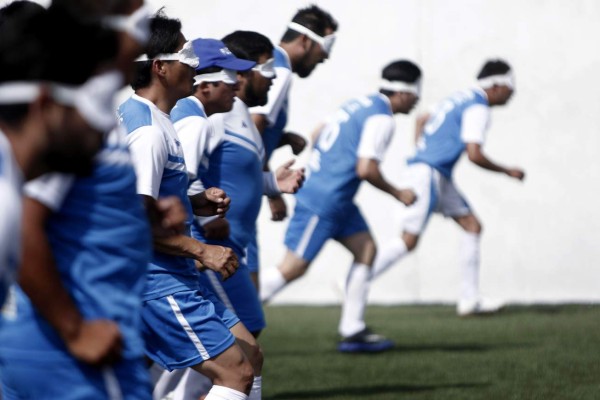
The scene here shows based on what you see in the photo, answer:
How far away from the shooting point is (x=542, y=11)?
13.7 m

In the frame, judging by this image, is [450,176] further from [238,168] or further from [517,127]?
[238,168]

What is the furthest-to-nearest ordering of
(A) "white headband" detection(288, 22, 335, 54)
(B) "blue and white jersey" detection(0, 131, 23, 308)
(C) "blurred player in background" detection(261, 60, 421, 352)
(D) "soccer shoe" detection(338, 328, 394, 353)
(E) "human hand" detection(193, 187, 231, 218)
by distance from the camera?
(C) "blurred player in background" detection(261, 60, 421, 352) < (D) "soccer shoe" detection(338, 328, 394, 353) < (A) "white headband" detection(288, 22, 335, 54) < (E) "human hand" detection(193, 187, 231, 218) < (B) "blue and white jersey" detection(0, 131, 23, 308)

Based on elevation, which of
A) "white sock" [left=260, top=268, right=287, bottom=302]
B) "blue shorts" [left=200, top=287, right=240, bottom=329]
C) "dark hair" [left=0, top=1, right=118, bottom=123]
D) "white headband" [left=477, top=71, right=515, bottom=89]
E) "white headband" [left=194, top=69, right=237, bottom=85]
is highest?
"dark hair" [left=0, top=1, right=118, bottom=123]

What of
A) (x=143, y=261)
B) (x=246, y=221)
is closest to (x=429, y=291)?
(x=246, y=221)

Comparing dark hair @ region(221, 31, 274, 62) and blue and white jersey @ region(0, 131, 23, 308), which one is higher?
blue and white jersey @ region(0, 131, 23, 308)

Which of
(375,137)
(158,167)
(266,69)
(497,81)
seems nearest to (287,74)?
(266,69)

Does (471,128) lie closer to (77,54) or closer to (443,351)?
(443,351)

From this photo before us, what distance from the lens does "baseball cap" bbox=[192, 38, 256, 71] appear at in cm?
564

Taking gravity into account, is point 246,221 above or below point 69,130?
below

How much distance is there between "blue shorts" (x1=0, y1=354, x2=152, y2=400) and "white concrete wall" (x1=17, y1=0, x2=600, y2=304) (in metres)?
10.6

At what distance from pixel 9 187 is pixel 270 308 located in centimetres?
1086

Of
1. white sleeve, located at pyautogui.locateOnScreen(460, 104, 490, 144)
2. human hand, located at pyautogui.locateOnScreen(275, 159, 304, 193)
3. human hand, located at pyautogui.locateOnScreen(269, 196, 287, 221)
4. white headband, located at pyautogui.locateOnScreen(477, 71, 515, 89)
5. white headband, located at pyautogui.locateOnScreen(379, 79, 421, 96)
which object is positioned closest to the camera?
human hand, located at pyautogui.locateOnScreen(275, 159, 304, 193)

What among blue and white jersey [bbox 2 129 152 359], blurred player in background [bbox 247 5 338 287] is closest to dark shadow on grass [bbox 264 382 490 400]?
blurred player in background [bbox 247 5 338 287]

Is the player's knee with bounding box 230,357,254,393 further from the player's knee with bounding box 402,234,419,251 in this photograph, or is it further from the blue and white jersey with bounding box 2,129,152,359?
the player's knee with bounding box 402,234,419,251
